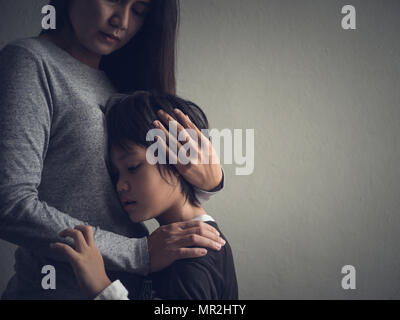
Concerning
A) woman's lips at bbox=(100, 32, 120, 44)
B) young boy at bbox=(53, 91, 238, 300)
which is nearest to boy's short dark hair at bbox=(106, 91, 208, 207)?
young boy at bbox=(53, 91, 238, 300)

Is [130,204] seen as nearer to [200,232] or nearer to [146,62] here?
[200,232]

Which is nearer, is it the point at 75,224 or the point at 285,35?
the point at 75,224

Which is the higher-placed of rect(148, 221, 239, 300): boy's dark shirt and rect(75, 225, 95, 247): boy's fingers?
rect(75, 225, 95, 247): boy's fingers

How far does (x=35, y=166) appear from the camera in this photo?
66 cm

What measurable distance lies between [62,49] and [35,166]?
262 mm

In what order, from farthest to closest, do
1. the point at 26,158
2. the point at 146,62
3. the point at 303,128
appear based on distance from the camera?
the point at 303,128 < the point at 146,62 < the point at 26,158

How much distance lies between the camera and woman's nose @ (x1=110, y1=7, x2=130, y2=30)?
0.76 metres

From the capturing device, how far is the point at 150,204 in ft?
2.44

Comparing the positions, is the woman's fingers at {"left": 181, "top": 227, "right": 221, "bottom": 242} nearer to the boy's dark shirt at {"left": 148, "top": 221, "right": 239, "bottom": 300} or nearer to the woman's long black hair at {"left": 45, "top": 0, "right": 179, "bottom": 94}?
the boy's dark shirt at {"left": 148, "top": 221, "right": 239, "bottom": 300}

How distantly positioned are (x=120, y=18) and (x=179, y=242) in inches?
18.1

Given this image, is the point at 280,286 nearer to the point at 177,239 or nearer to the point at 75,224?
the point at 177,239

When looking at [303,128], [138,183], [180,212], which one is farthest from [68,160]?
[303,128]

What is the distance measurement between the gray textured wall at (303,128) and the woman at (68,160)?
0.22 metres
